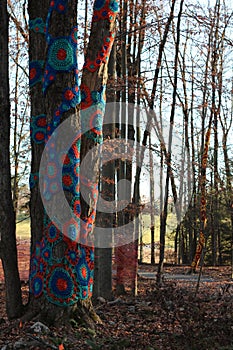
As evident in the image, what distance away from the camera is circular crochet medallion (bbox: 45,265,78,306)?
5020 millimetres

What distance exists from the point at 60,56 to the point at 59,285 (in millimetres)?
2432

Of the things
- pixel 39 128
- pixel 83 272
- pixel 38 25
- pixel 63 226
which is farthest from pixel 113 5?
pixel 83 272

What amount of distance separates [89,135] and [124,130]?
4597 mm

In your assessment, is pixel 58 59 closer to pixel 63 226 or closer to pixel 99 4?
pixel 99 4

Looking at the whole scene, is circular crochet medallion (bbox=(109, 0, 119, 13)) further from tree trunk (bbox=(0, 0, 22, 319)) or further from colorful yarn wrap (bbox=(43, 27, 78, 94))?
tree trunk (bbox=(0, 0, 22, 319))

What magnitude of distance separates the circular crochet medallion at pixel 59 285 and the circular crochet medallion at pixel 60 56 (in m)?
2.13

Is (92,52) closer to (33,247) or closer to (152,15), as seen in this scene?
(33,247)

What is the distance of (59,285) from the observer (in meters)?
5.02

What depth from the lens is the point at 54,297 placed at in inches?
198

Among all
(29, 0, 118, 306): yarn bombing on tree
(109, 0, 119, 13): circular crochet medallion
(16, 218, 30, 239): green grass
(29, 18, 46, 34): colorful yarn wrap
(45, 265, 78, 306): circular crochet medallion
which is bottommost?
(16, 218, 30, 239): green grass

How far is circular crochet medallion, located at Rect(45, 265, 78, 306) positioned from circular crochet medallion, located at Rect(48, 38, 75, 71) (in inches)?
83.8

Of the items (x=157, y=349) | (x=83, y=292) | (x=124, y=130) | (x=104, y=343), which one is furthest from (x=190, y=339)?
(x=124, y=130)

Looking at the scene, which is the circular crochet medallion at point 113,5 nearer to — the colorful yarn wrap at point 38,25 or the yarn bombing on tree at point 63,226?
the yarn bombing on tree at point 63,226

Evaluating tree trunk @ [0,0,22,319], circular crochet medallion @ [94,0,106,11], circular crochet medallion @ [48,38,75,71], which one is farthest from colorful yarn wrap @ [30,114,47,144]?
circular crochet medallion @ [94,0,106,11]
